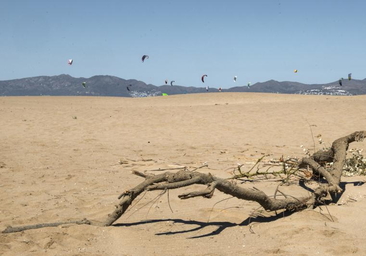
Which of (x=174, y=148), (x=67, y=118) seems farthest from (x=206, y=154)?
(x=67, y=118)

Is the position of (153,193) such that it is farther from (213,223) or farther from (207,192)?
(207,192)

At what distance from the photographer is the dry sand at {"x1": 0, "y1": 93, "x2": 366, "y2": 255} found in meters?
3.53

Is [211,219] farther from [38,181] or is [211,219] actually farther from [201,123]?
[201,123]

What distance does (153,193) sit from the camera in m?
5.78

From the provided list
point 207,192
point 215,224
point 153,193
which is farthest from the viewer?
point 153,193

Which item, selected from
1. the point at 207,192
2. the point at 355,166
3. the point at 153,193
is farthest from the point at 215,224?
the point at 355,166

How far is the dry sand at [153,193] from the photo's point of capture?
353 cm

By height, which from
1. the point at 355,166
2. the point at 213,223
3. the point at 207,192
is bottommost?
the point at 213,223

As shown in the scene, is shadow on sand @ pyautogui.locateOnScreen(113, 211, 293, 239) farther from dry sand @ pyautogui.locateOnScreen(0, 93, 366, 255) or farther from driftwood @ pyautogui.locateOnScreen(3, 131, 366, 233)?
driftwood @ pyautogui.locateOnScreen(3, 131, 366, 233)

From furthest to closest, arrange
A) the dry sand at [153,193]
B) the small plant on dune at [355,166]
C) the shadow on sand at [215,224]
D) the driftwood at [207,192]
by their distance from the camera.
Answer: the small plant on dune at [355,166] < the shadow on sand at [215,224] < the driftwood at [207,192] < the dry sand at [153,193]

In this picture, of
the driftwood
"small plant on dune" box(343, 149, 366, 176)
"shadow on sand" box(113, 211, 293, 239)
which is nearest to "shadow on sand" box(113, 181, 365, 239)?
"shadow on sand" box(113, 211, 293, 239)

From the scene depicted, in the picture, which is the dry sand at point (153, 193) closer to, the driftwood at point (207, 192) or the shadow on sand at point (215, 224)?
the shadow on sand at point (215, 224)

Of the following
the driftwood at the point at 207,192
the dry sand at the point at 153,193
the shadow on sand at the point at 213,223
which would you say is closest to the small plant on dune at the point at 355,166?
the dry sand at the point at 153,193

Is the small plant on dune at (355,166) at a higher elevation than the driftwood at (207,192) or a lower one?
lower
